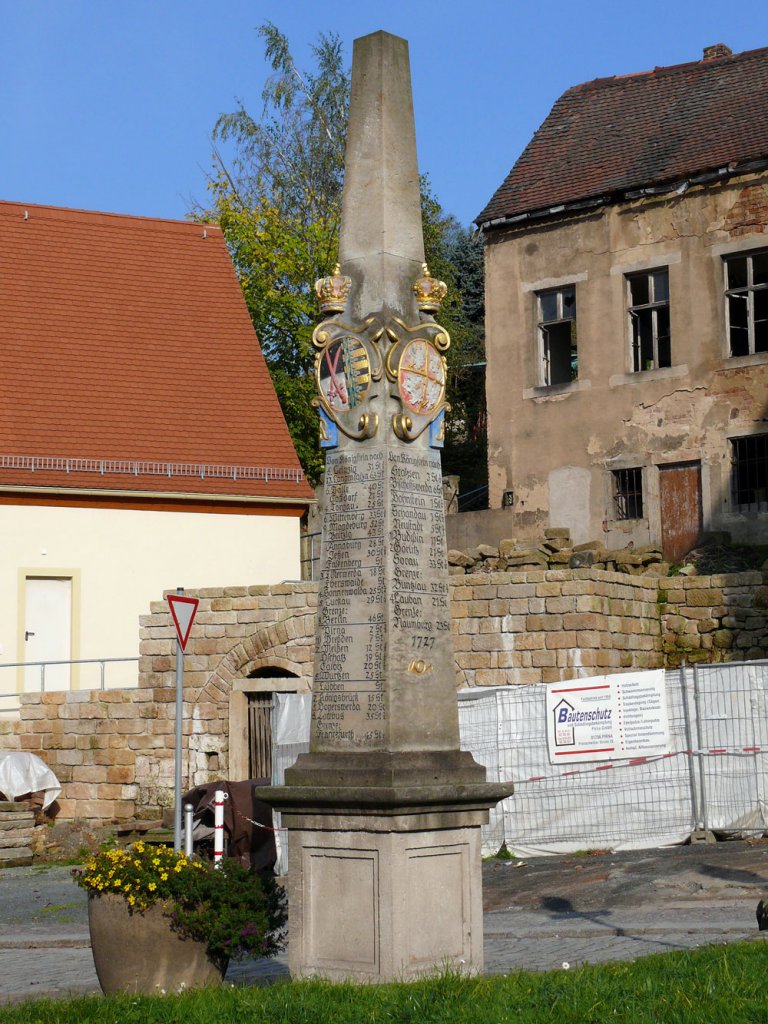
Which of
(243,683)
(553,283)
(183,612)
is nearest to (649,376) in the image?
(553,283)

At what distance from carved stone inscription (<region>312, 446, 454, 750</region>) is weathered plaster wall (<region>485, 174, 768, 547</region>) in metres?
19.0

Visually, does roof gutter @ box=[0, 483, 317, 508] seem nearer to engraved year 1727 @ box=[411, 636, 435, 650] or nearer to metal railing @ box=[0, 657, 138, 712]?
metal railing @ box=[0, 657, 138, 712]

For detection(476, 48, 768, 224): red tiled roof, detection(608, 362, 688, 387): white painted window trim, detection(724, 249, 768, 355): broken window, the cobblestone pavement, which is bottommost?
the cobblestone pavement

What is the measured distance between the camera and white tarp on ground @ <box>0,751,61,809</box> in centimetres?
2300

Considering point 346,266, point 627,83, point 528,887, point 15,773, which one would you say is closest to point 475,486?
point 627,83

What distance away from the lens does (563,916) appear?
13.0m

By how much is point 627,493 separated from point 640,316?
3225mm

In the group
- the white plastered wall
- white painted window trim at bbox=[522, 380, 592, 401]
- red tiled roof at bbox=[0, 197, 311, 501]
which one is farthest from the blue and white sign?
white painted window trim at bbox=[522, 380, 592, 401]

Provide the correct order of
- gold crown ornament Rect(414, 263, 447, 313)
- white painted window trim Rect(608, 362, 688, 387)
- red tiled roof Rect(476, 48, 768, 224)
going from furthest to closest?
1. red tiled roof Rect(476, 48, 768, 224)
2. white painted window trim Rect(608, 362, 688, 387)
3. gold crown ornament Rect(414, 263, 447, 313)

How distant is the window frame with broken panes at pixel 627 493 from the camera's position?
1116 inches

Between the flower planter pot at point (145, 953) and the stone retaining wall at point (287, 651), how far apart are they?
11.4 m

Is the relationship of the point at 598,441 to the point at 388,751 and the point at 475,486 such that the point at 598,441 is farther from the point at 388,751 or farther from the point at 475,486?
the point at 388,751

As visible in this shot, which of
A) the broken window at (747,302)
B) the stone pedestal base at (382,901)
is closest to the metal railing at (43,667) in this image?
the broken window at (747,302)

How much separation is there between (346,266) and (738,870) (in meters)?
7.49
